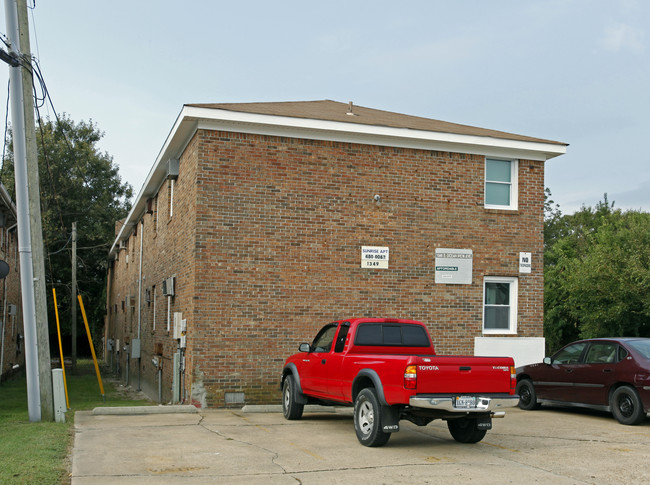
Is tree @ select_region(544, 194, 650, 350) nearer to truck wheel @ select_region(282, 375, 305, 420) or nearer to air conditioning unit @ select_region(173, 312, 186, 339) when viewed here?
air conditioning unit @ select_region(173, 312, 186, 339)

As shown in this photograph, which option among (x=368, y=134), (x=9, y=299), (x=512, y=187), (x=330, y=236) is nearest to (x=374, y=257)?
(x=330, y=236)

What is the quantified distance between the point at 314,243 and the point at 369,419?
21.7 ft

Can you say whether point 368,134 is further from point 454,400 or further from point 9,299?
point 9,299

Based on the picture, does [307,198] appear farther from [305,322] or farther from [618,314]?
[618,314]

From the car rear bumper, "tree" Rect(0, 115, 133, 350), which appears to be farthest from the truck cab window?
"tree" Rect(0, 115, 133, 350)

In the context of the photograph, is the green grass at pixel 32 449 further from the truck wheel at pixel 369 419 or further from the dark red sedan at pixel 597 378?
the dark red sedan at pixel 597 378

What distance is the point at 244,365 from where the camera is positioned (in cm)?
1491

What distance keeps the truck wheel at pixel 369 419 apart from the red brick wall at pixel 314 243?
5462 millimetres

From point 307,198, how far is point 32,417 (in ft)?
22.9

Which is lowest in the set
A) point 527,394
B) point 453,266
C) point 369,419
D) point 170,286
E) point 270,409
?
point 270,409

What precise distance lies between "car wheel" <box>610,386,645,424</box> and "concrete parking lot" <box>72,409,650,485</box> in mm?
185

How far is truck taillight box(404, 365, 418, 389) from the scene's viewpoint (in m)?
8.87

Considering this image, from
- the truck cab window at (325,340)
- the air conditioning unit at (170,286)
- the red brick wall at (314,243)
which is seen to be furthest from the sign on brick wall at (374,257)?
the air conditioning unit at (170,286)

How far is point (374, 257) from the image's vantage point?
16.1 m
